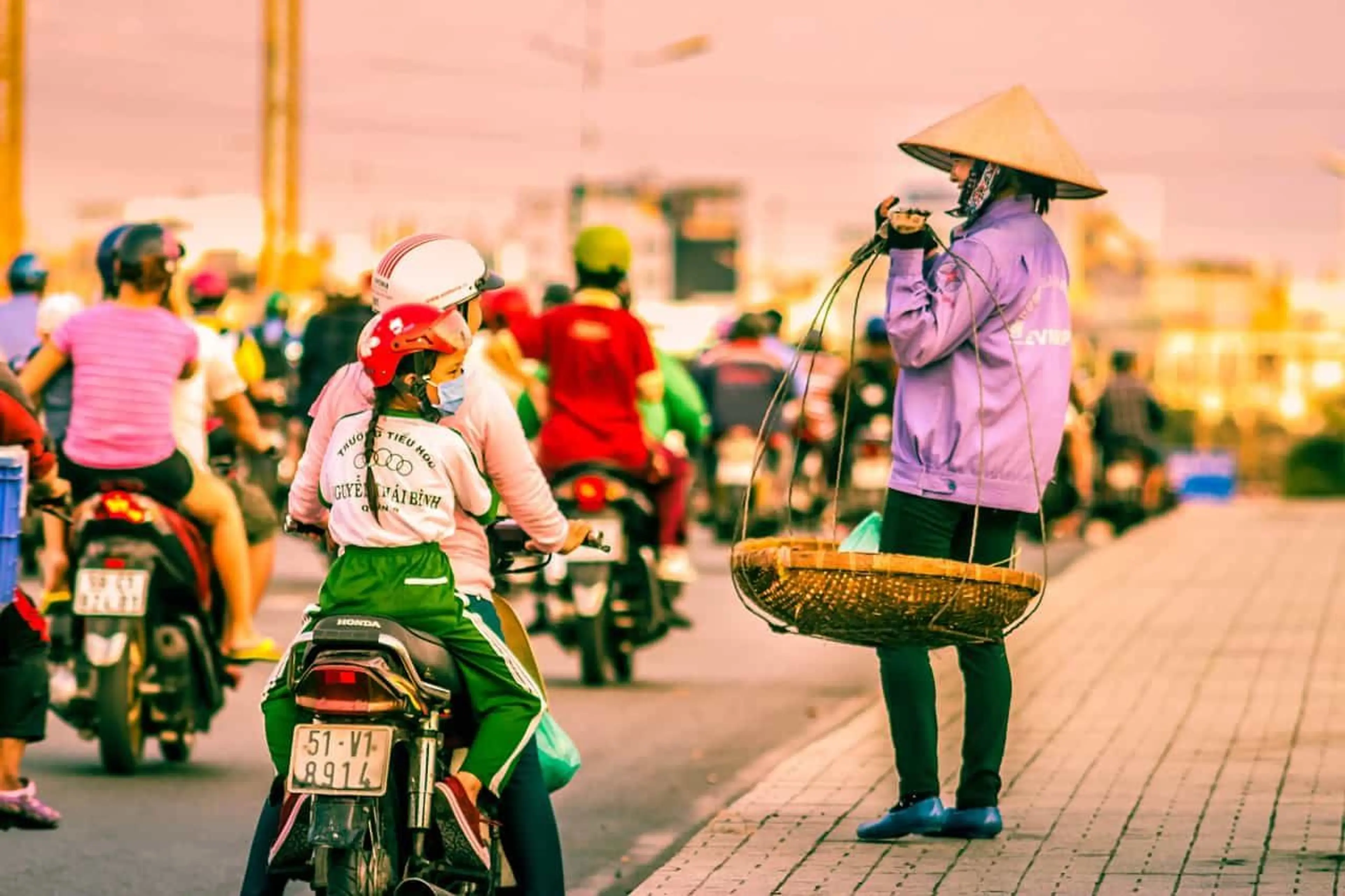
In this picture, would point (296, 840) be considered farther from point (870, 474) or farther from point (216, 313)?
point (870, 474)

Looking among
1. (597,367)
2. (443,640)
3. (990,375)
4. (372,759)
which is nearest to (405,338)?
(443,640)

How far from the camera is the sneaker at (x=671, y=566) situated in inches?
515

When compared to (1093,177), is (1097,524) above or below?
below

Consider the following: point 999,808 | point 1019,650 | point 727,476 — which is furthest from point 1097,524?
point 999,808

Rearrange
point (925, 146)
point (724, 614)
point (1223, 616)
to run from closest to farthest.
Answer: point (925, 146) < point (1223, 616) < point (724, 614)

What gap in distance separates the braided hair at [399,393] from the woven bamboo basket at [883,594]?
134 cm

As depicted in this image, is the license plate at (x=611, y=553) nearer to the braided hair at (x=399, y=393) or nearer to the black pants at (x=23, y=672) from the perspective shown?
the black pants at (x=23, y=672)

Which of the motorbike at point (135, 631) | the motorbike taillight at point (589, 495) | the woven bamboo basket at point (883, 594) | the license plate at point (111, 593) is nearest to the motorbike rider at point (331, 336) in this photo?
the motorbike taillight at point (589, 495)

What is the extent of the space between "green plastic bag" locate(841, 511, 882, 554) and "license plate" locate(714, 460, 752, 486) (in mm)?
14516

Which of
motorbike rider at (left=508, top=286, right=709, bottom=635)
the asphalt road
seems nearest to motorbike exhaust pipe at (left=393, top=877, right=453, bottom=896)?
the asphalt road

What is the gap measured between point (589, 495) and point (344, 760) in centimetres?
697

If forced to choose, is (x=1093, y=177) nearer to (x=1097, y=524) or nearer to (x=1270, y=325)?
(x=1097, y=524)

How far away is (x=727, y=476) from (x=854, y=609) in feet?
52.9

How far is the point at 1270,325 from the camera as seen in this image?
14175 cm
